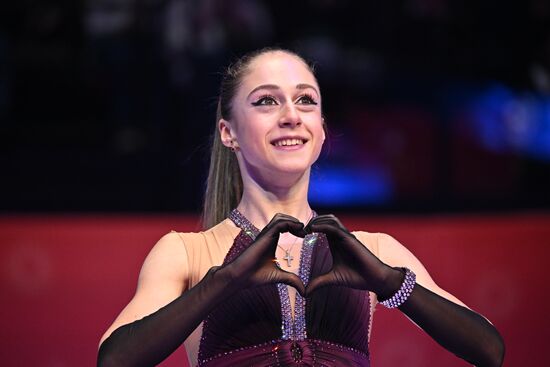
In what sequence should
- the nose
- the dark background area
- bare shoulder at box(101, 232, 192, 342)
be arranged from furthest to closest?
the dark background area < the nose < bare shoulder at box(101, 232, 192, 342)

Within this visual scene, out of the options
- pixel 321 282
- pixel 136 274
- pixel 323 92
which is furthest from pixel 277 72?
pixel 323 92

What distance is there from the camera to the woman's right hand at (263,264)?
163 cm

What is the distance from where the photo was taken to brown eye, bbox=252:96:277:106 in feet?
6.31

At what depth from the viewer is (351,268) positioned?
66.6 inches

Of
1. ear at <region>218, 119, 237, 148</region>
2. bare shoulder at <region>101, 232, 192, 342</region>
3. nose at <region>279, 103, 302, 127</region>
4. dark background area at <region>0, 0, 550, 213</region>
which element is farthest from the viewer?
dark background area at <region>0, 0, 550, 213</region>

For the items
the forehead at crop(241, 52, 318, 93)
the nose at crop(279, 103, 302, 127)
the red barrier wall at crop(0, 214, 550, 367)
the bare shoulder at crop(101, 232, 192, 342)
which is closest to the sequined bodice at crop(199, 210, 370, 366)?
the bare shoulder at crop(101, 232, 192, 342)

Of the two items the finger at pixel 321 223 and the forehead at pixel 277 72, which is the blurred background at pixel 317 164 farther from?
the finger at pixel 321 223

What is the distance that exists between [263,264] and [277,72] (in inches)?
19.3

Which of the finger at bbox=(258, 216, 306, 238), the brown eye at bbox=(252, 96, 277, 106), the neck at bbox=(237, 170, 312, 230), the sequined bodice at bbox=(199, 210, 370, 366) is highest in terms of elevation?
the brown eye at bbox=(252, 96, 277, 106)

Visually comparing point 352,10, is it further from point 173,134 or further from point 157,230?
point 157,230

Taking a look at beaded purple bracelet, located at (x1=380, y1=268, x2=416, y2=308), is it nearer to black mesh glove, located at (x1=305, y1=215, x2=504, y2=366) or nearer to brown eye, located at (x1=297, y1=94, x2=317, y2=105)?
black mesh glove, located at (x1=305, y1=215, x2=504, y2=366)

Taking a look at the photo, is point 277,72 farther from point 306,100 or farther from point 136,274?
point 136,274

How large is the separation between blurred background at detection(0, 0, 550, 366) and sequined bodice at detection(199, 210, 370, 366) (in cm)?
94

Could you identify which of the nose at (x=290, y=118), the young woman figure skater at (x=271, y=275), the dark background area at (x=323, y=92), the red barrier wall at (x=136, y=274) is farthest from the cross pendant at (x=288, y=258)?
the dark background area at (x=323, y=92)
